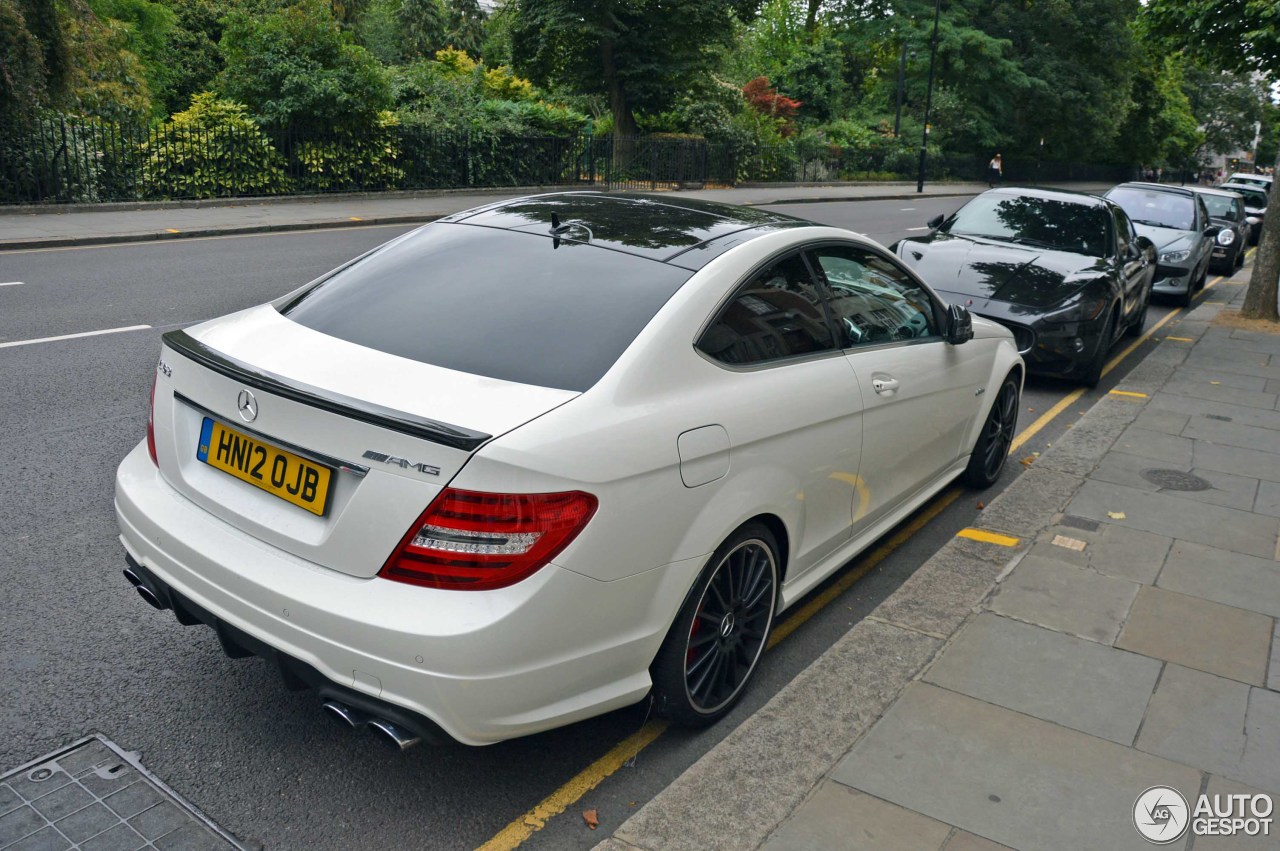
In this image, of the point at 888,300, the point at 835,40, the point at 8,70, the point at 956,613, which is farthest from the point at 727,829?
the point at 835,40

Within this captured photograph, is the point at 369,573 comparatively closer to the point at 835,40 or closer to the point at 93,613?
the point at 93,613

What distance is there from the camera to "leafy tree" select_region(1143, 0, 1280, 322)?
→ 1237 cm

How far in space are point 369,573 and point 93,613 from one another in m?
1.90

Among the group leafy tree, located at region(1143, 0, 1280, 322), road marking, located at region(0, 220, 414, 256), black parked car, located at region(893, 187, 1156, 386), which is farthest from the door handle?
leafy tree, located at region(1143, 0, 1280, 322)

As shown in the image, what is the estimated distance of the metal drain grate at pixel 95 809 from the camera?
2775 millimetres

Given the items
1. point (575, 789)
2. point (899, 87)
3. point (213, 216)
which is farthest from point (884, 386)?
point (899, 87)

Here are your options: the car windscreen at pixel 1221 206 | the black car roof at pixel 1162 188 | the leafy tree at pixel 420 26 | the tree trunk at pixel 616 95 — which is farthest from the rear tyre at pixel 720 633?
the leafy tree at pixel 420 26

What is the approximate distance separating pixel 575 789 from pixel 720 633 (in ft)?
2.20

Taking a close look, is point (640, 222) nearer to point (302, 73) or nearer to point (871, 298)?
point (871, 298)

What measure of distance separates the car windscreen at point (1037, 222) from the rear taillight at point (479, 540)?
8.15 metres

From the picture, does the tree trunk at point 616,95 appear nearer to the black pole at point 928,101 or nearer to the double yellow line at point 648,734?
the black pole at point 928,101

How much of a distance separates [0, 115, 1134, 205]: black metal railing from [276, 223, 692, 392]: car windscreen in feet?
55.0

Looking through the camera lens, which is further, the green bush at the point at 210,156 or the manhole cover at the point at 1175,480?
the green bush at the point at 210,156

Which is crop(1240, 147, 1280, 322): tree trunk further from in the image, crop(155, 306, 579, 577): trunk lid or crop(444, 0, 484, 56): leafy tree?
crop(444, 0, 484, 56): leafy tree
